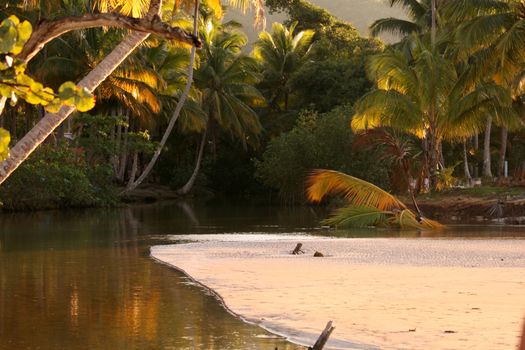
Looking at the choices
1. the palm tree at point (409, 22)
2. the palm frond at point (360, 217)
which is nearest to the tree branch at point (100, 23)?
the palm frond at point (360, 217)

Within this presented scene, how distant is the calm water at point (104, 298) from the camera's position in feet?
33.2

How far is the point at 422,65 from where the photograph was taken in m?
32.8

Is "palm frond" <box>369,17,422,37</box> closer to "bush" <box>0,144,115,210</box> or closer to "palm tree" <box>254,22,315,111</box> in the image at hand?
"palm tree" <box>254,22,315,111</box>

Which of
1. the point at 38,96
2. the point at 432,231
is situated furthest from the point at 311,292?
the point at 432,231

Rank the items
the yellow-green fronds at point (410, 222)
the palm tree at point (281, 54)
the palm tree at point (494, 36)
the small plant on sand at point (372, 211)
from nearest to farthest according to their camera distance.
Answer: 1. the small plant on sand at point (372, 211)
2. the yellow-green fronds at point (410, 222)
3. the palm tree at point (494, 36)
4. the palm tree at point (281, 54)

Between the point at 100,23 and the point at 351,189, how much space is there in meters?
18.2

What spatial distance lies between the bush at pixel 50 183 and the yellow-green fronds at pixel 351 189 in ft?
49.3

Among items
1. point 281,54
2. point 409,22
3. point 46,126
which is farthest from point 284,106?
point 46,126

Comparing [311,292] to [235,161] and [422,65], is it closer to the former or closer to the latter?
[422,65]

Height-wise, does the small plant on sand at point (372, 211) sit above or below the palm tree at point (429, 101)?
below

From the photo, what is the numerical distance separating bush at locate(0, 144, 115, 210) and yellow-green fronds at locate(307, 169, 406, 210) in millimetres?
15013

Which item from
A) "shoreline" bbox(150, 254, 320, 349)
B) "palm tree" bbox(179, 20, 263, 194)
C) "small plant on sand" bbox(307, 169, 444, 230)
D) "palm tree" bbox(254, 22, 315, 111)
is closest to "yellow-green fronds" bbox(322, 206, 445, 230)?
"small plant on sand" bbox(307, 169, 444, 230)

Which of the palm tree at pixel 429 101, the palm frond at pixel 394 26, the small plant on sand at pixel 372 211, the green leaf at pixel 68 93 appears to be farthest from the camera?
the palm frond at pixel 394 26

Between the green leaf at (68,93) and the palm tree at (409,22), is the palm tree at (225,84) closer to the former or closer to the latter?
the palm tree at (409,22)
